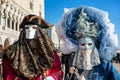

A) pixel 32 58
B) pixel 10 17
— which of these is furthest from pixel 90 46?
pixel 10 17

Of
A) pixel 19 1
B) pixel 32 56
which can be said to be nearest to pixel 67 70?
pixel 32 56

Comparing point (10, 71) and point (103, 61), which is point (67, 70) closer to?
point (103, 61)

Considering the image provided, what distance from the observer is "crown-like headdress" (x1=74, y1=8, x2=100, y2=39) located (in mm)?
3500

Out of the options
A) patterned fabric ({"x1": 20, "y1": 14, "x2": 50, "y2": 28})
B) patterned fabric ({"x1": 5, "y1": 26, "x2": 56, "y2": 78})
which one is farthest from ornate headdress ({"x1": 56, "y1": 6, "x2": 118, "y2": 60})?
patterned fabric ({"x1": 20, "y1": 14, "x2": 50, "y2": 28})

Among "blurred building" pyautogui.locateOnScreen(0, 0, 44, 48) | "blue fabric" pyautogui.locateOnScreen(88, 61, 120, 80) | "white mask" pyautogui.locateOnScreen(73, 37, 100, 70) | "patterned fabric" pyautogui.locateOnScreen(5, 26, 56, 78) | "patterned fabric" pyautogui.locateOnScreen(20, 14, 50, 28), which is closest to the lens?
"blue fabric" pyautogui.locateOnScreen(88, 61, 120, 80)

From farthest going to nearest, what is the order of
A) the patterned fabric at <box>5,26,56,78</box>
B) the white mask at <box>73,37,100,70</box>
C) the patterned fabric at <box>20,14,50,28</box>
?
the patterned fabric at <box>20,14,50,28</box>
the patterned fabric at <box>5,26,56,78</box>
the white mask at <box>73,37,100,70</box>

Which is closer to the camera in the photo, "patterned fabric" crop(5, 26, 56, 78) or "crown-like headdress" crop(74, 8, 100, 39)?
"crown-like headdress" crop(74, 8, 100, 39)

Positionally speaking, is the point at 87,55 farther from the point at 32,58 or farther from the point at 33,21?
the point at 33,21

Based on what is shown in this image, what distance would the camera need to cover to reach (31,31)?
395 centimetres

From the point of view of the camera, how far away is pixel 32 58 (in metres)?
3.90

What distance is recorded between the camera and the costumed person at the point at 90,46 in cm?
347

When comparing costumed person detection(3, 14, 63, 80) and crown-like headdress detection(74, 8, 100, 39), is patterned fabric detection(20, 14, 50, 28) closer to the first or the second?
costumed person detection(3, 14, 63, 80)

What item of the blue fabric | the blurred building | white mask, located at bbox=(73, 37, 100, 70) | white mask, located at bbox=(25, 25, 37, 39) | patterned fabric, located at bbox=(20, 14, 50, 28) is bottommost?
the blue fabric

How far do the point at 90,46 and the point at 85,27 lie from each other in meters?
0.19
